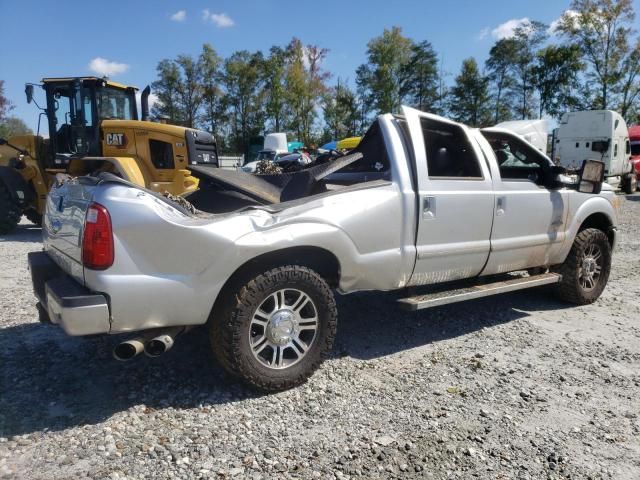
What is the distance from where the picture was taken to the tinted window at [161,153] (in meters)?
9.55

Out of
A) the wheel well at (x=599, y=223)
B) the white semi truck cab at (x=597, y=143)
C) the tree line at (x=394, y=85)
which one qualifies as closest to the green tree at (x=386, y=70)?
the tree line at (x=394, y=85)

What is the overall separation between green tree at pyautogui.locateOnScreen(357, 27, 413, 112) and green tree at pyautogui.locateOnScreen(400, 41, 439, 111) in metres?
0.34

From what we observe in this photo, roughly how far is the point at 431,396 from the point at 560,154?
70.1 ft

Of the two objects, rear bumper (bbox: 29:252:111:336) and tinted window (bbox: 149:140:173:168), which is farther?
tinted window (bbox: 149:140:173:168)

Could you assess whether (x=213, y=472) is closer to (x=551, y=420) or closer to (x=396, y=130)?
(x=551, y=420)

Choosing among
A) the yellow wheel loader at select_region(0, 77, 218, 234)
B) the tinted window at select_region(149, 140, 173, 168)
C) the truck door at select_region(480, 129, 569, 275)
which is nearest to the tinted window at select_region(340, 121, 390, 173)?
the truck door at select_region(480, 129, 569, 275)

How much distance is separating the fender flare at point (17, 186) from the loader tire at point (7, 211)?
8 centimetres

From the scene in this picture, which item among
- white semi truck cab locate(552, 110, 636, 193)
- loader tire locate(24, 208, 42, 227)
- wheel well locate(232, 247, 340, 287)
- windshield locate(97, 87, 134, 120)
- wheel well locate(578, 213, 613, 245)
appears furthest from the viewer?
white semi truck cab locate(552, 110, 636, 193)

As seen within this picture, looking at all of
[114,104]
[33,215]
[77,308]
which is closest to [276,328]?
[77,308]

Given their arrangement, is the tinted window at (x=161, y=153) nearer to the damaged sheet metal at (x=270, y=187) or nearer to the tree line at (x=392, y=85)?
the damaged sheet metal at (x=270, y=187)

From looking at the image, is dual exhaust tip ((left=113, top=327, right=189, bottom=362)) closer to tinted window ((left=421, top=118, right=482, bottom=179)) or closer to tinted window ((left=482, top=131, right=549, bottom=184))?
tinted window ((left=421, top=118, right=482, bottom=179))

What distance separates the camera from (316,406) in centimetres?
319

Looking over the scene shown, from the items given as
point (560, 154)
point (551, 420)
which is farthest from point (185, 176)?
point (560, 154)

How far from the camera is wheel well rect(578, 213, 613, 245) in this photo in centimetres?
552
